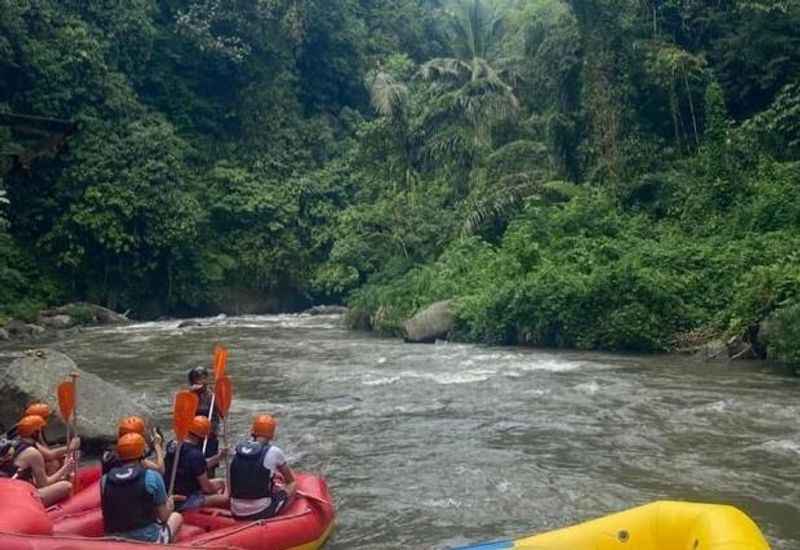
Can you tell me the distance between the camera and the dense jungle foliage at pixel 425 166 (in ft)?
53.7

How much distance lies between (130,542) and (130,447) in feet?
2.21

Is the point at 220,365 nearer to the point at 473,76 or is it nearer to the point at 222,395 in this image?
the point at 222,395

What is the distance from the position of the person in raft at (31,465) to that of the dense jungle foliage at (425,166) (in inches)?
368

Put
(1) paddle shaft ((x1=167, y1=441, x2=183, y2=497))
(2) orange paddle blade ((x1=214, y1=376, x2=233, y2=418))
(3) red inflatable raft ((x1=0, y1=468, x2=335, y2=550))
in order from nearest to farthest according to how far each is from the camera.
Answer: (3) red inflatable raft ((x1=0, y1=468, x2=335, y2=550))
(1) paddle shaft ((x1=167, y1=441, x2=183, y2=497))
(2) orange paddle blade ((x1=214, y1=376, x2=233, y2=418))

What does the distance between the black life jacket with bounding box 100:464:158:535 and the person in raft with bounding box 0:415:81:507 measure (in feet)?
3.57

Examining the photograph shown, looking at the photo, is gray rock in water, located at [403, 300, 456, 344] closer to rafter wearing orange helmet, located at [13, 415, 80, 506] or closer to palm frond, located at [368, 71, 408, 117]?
palm frond, located at [368, 71, 408, 117]

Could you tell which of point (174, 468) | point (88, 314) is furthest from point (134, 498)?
Result: point (88, 314)

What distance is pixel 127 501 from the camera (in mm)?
4926

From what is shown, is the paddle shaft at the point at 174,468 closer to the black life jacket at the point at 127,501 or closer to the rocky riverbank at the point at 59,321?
the black life jacket at the point at 127,501

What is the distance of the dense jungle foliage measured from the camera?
16.4 m

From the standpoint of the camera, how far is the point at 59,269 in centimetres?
2506

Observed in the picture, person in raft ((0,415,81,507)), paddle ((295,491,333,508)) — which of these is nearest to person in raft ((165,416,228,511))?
paddle ((295,491,333,508))

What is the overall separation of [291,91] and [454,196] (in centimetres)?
992

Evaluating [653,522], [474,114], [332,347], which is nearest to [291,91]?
[474,114]
